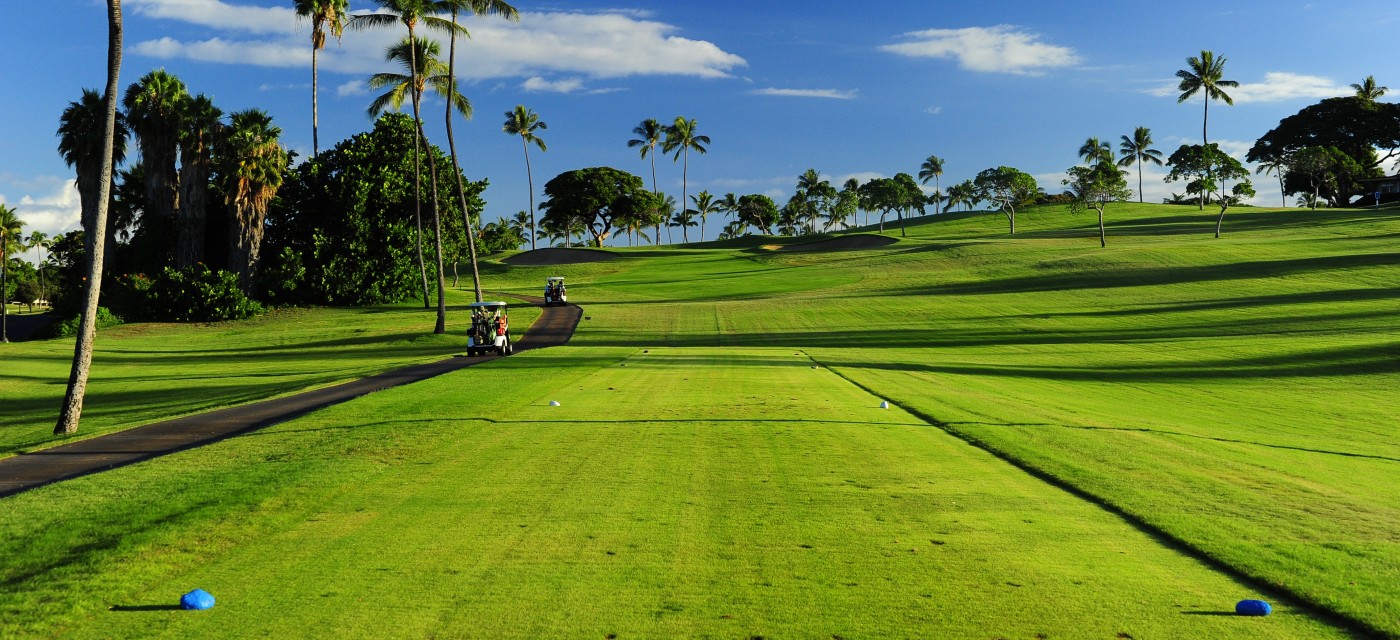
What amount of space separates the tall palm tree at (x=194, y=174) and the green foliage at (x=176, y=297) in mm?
2842

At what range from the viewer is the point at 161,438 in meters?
14.2

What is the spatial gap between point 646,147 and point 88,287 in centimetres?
12348

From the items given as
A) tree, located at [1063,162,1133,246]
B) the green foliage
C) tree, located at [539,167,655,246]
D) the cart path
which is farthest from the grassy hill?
tree, located at [539,167,655,246]

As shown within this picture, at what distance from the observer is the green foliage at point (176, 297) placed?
5397cm

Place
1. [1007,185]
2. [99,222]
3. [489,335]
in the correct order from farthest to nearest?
[1007,185], [489,335], [99,222]

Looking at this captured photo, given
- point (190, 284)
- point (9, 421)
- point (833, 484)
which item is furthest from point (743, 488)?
point (190, 284)

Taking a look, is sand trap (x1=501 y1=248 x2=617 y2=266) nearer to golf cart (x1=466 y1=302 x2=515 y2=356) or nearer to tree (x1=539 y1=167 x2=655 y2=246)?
tree (x1=539 y1=167 x2=655 y2=246)

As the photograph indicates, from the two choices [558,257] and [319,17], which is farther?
[558,257]

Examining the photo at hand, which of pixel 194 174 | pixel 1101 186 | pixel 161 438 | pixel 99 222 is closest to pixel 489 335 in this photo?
pixel 99 222

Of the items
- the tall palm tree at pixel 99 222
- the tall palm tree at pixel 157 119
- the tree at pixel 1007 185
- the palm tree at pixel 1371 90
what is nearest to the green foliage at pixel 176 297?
the tall palm tree at pixel 157 119

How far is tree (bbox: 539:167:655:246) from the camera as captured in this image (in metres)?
130

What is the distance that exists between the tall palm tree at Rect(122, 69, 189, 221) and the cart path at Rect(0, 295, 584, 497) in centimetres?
4232

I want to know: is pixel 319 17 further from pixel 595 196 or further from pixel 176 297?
pixel 595 196

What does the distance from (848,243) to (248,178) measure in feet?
246
